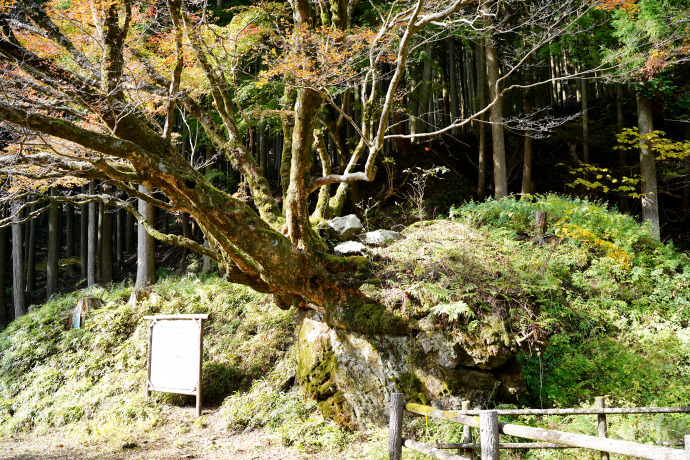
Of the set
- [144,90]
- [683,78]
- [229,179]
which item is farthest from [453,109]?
[144,90]

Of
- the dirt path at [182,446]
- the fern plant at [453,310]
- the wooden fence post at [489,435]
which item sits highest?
the fern plant at [453,310]

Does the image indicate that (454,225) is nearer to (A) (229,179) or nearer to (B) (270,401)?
(B) (270,401)

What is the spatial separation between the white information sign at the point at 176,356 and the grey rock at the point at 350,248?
3.05 meters

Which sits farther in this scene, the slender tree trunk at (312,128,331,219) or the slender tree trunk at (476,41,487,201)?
the slender tree trunk at (476,41,487,201)

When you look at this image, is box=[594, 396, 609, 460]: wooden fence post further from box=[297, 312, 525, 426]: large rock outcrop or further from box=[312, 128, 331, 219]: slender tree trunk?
box=[312, 128, 331, 219]: slender tree trunk

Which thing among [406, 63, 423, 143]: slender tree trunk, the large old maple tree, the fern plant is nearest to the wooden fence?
the fern plant

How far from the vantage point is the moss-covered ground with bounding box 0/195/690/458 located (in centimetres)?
644

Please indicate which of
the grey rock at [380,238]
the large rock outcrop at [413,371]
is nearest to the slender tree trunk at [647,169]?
the grey rock at [380,238]

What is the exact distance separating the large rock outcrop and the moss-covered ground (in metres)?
0.21

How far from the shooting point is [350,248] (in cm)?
823

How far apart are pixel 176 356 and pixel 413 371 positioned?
4.79 metres

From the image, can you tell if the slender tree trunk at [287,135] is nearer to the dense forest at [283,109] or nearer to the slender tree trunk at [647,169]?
the dense forest at [283,109]

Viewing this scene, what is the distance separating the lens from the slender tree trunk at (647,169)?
10695 millimetres

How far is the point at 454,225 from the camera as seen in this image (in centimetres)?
886
